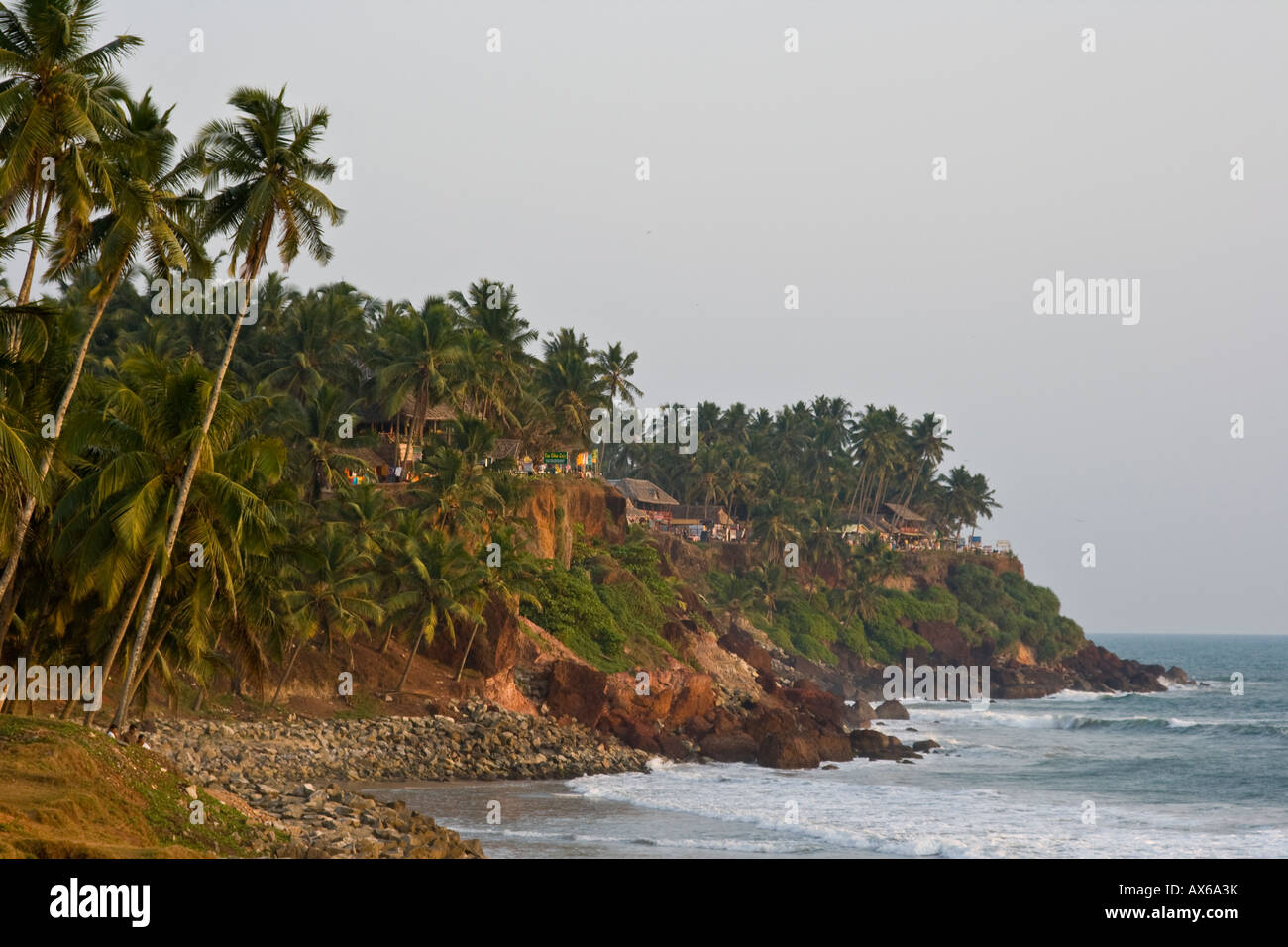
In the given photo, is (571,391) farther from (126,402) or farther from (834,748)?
(126,402)

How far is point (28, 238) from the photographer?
18.3 meters

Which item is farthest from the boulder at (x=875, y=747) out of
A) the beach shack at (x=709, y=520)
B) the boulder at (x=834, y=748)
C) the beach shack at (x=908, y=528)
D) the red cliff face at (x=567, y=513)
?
the beach shack at (x=908, y=528)

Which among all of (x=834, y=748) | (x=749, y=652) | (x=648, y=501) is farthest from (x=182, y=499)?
(x=648, y=501)

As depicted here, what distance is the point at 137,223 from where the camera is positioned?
68.3 ft

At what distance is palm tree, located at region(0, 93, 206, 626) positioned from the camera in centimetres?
2055

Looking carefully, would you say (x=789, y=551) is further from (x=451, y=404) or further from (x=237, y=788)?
(x=237, y=788)

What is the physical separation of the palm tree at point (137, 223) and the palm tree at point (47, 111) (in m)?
1.16

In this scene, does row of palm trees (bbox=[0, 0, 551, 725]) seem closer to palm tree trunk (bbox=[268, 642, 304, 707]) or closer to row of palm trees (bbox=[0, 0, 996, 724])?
row of palm trees (bbox=[0, 0, 996, 724])

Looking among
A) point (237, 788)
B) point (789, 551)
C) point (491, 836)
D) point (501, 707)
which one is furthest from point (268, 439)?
point (789, 551)

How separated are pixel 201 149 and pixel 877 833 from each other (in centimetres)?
2614

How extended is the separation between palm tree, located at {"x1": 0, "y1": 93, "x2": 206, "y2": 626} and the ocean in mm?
13947

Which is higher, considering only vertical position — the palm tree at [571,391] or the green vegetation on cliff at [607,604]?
the palm tree at [571,391]

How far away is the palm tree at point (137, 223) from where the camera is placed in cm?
2055

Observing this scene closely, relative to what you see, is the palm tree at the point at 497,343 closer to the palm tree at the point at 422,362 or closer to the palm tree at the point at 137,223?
the palm tree at the point at 422,362
